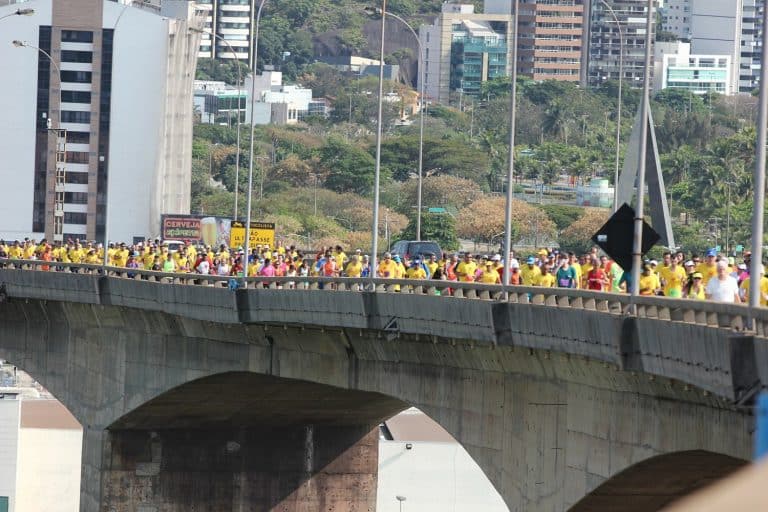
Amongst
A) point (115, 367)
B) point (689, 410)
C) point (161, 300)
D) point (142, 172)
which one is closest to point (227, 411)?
point (115, 367)

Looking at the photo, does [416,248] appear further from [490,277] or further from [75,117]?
[75,117]

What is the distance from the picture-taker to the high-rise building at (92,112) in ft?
462

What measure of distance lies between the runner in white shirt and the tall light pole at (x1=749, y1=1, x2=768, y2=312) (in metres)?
2.73

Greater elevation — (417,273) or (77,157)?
(77,157)

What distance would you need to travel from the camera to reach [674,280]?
27.6m

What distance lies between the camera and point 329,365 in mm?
40156

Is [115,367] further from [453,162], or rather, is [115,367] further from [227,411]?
[453,162]

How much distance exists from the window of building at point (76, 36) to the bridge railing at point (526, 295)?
93.5 meters

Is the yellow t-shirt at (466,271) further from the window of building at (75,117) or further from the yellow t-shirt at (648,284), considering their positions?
the window of building at (75,117)

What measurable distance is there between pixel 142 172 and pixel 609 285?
11807 centimetres

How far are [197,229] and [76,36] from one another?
43.3 m

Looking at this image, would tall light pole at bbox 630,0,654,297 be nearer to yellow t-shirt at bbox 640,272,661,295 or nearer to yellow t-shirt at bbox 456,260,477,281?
yellow t-shirt at bbox 640,272,661,295

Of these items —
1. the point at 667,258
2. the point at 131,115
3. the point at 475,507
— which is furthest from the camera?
the point at 131,115

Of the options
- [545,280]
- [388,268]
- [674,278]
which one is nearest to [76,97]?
[388,268]
